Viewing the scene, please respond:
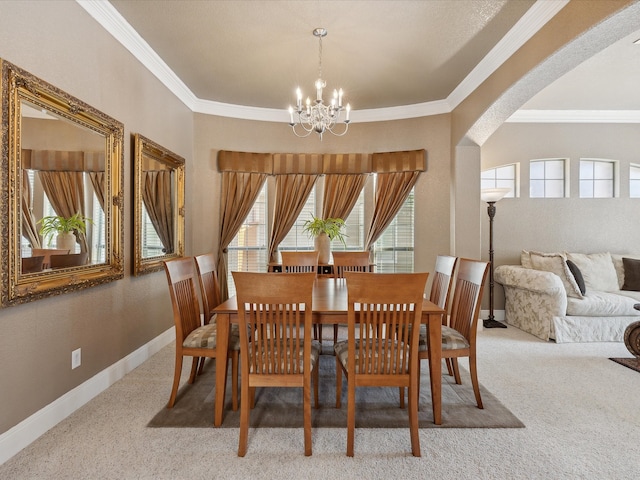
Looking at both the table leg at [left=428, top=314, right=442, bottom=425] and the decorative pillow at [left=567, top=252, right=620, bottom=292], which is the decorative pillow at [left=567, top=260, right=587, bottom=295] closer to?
the decorative pillow at [left=567, top=252, right=620, bottom=292]

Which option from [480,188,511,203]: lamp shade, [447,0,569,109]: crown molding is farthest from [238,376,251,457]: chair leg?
[480,188,511,203]: lamp shade

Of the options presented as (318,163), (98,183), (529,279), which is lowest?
(529,279)

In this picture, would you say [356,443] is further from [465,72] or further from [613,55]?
[613,55]

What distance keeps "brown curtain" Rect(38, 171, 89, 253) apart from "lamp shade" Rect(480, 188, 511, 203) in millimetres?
4324

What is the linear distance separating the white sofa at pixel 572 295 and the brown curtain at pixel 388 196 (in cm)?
164

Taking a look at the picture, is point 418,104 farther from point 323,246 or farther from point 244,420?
point 244,420

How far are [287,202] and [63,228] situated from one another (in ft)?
9.70

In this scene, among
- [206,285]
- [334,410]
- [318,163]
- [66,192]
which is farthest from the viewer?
[318,163]

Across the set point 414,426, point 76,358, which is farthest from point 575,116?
point 76,358

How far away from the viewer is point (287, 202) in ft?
16.3

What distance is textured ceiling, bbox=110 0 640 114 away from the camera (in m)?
2.73

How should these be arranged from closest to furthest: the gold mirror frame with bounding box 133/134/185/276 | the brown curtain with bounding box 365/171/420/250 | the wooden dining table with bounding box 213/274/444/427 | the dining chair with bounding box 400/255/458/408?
the wooden dining table with bounding box 213/274/444/427 → the dining chair with bounding box 400/255/458/408 → the gold mirror frame with bounding box 133/134/185/276 → the brown curtain with bounding box 365/171/420/250

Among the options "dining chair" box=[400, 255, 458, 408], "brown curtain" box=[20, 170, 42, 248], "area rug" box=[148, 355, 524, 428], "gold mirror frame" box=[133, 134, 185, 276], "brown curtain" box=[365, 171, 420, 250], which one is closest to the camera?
"brown curtain" box=[20, 170, 42, 248]

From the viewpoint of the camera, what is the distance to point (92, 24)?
8.60 ft
